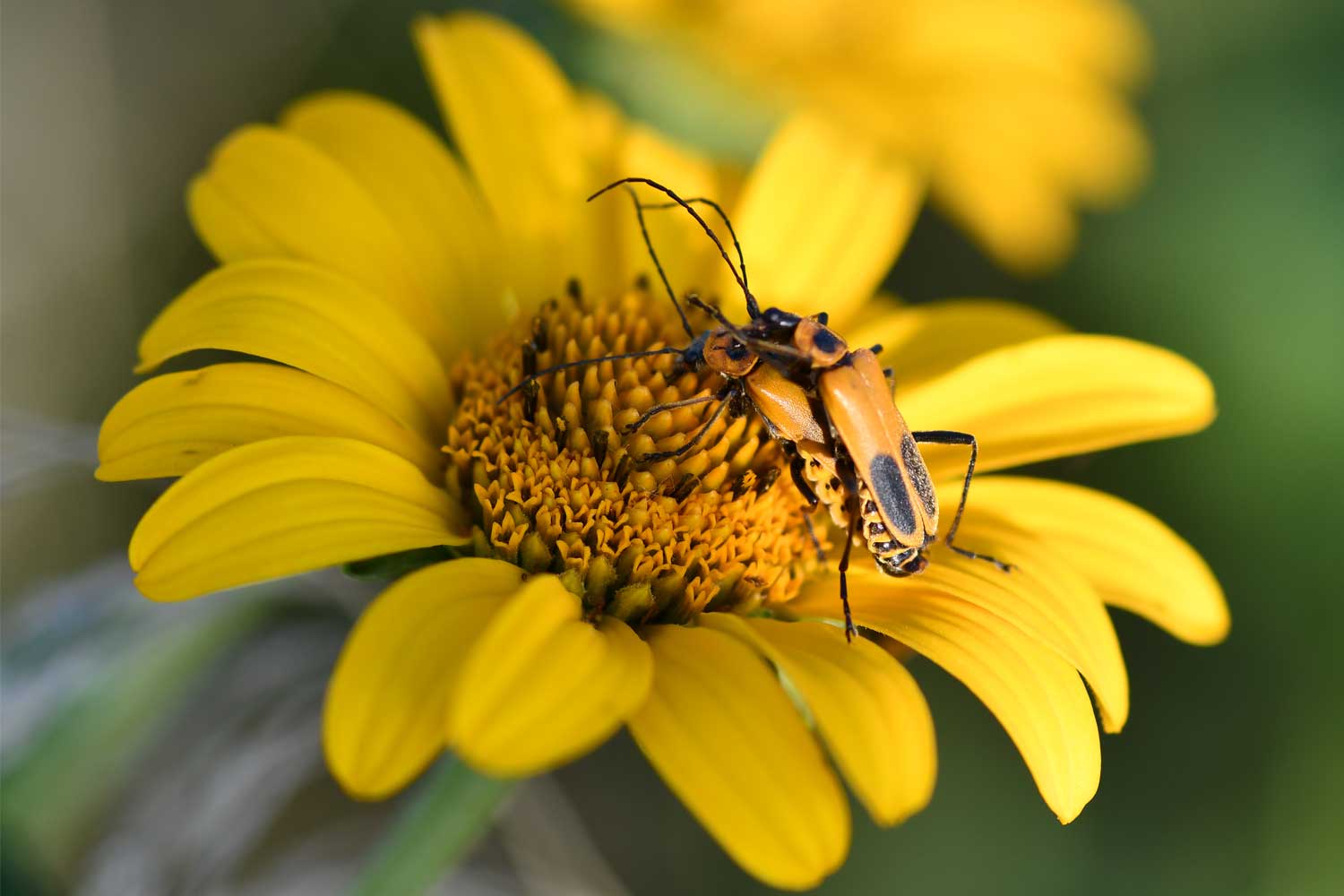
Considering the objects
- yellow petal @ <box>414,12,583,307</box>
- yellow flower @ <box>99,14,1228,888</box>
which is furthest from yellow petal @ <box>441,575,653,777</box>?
yellow petal @ <box>414,12,583,307</box>

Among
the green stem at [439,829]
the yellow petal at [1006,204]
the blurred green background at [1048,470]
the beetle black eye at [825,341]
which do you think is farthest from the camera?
the yellow petal at [1006,204]

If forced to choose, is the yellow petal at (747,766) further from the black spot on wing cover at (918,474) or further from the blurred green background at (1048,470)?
the blurred green background at (1048,470)

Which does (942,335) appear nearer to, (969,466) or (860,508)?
(969,466)

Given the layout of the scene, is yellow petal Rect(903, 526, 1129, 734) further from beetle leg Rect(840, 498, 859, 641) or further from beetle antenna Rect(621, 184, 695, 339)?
beetle antenna Rect(621, 184, 695, 339)

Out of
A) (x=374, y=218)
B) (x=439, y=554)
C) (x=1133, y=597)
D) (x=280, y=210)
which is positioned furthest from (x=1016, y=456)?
(x=280, y=210)

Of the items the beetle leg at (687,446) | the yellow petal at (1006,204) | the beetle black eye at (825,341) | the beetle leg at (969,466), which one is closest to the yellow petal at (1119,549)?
the beetle leg at (969,466)

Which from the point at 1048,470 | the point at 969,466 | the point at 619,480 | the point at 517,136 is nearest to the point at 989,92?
the point at 1048,470
